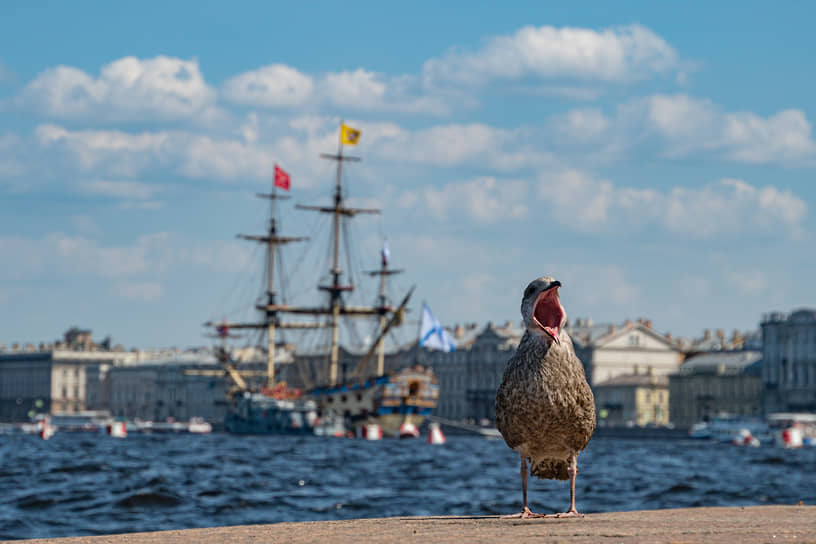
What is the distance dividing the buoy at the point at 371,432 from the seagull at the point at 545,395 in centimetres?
8361

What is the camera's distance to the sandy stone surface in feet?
24.7

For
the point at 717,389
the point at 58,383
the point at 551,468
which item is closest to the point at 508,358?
the point at 717,389

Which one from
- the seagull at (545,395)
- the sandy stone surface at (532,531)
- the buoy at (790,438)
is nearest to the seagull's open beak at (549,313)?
the seagull at (545,395)

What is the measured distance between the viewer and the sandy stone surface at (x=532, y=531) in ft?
24.7

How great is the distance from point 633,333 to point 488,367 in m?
16.4

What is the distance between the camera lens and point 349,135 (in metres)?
94.8

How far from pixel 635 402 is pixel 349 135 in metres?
44.4

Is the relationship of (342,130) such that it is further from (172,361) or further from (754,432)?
A: (172,361)

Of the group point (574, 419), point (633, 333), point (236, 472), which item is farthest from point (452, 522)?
point (633, 333)

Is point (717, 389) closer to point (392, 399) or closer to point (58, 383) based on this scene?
point (392, 399)

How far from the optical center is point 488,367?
143 m

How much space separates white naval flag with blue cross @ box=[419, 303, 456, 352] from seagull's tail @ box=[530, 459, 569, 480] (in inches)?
2928

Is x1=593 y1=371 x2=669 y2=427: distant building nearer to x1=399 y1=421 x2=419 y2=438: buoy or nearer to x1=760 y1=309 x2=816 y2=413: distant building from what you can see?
x1=760 y1=309 x2=816 y2=413: distant building

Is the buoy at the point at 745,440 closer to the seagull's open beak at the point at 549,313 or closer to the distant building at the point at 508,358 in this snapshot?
the distant building at the point at 508,358
